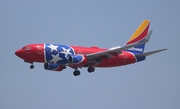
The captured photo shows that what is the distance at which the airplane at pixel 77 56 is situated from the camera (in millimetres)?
69188

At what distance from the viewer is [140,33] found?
8312cm

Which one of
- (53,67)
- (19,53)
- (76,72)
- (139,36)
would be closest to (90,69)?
(76,72)

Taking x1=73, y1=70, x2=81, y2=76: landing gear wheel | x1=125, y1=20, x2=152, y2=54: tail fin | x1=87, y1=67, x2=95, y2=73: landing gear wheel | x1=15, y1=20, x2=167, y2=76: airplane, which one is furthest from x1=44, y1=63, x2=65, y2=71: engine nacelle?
x1=125, y1=20, x2=152, y2=54: tail fin

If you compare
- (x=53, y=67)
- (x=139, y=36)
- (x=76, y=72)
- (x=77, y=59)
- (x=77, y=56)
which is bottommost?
(x=76, y=72)

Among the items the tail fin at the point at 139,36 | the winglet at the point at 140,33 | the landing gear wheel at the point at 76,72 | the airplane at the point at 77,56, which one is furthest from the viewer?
the winglet at the point at 140,33

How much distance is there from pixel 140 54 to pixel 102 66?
22.7 ft

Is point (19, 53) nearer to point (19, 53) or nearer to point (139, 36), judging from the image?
point (19, 53)

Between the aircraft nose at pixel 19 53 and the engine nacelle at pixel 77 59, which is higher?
the aircraft nose at pixel 19 53

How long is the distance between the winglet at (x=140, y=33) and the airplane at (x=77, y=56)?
2.98 m

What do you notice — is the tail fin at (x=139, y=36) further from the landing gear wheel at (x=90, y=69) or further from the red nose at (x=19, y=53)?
the red nose at (x=19, y=53)

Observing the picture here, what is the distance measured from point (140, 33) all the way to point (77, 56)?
17.6 m

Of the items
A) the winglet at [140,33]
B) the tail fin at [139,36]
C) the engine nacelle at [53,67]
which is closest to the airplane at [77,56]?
the engine nacelle at [53,67]

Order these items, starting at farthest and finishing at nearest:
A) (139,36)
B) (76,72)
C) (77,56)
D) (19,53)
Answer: (139,36) → (76,72) → (77,56) → (19,53)

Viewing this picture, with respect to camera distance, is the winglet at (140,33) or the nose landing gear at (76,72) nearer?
the nose landing gear at (76,72)
